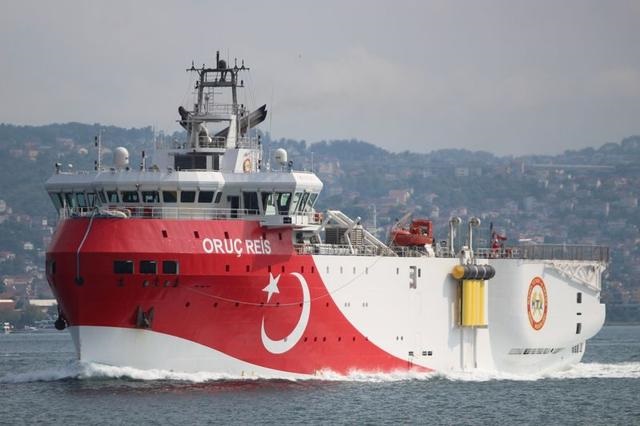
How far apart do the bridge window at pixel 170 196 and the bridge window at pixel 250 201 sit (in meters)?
2.19

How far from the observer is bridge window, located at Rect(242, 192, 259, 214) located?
4859cm

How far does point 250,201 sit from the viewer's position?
4869 centimetres

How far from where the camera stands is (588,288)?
62.2 metres

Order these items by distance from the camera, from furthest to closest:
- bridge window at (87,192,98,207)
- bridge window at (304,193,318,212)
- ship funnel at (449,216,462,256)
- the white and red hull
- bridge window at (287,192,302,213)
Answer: ship funnel at (449,216,462,256) < bridge window at (304,193,318,212) < bridge window at (287,192,302,213) < bridge window at (87,192,98,207) < the white and red hull

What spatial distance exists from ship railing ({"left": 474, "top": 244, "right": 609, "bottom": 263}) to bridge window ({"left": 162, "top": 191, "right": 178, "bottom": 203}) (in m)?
15.3

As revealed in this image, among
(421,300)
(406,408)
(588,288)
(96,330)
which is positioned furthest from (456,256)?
(96,330)

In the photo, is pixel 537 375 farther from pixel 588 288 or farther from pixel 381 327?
pixel 381 327

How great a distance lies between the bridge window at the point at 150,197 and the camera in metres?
47.6

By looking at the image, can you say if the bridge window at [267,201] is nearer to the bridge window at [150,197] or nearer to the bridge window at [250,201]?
the bridge window at [250,201]

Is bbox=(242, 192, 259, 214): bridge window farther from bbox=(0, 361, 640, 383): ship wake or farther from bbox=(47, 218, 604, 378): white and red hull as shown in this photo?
bbox=(0, 361, 640, 383): ship wake

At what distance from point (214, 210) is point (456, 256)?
490 inches

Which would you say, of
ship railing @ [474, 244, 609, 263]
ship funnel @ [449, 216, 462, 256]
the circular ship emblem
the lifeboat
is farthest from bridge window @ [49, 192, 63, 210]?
the circular ship emblem

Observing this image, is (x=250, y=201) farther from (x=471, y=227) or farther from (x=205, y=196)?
(x=471, y=227)

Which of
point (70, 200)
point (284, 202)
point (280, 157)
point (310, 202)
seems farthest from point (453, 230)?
point (70, 200)
